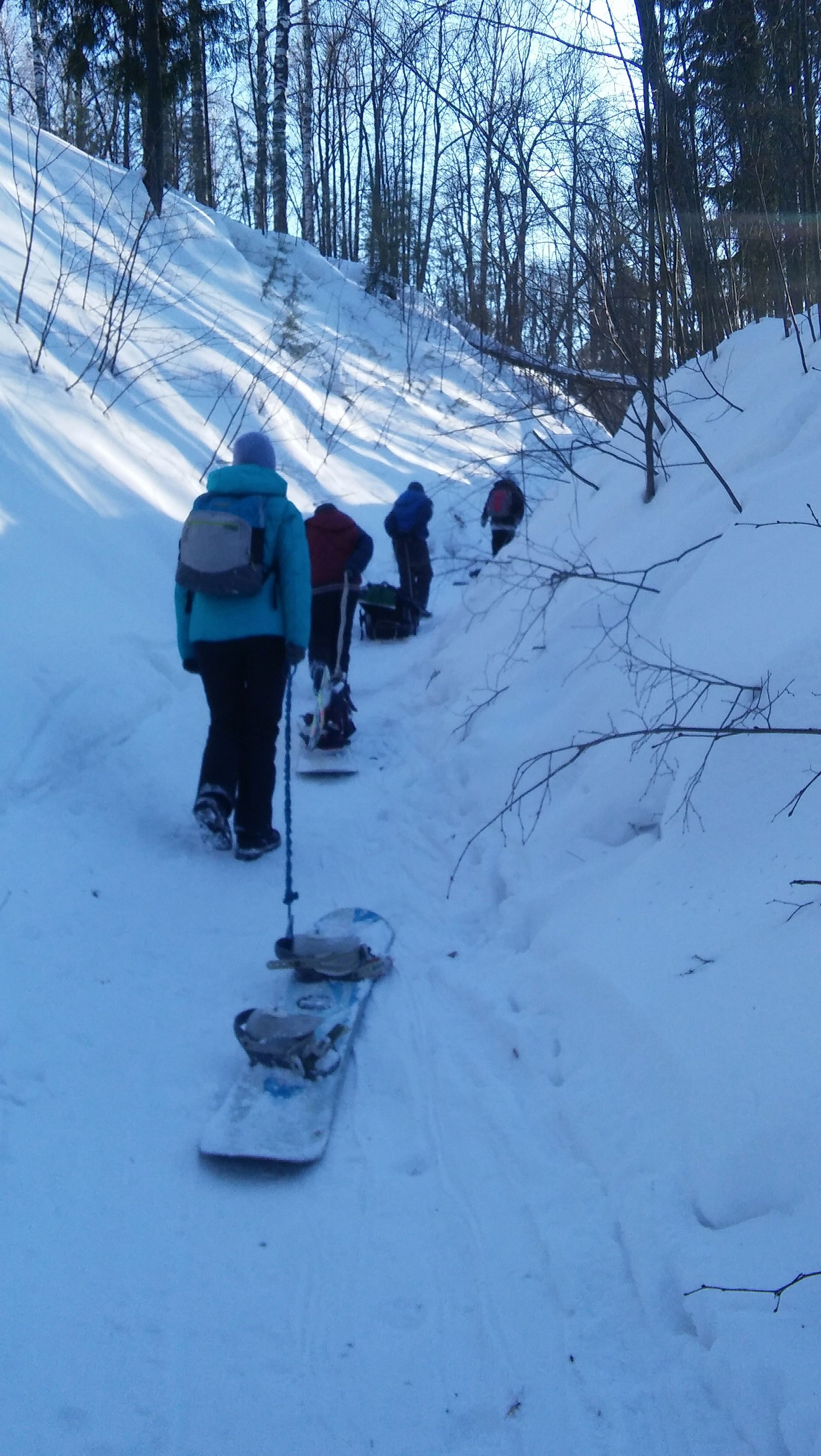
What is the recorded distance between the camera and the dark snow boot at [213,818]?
4633 millimetres

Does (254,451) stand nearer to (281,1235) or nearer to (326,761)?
(326,761)

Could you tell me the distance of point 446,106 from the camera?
4.79 m

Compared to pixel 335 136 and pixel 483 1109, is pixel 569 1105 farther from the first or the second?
pixel 335 136

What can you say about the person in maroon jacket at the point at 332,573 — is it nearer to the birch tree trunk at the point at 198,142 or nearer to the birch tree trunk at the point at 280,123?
the birch tree trunk at the point at 198,142

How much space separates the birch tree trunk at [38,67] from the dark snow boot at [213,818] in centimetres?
1193

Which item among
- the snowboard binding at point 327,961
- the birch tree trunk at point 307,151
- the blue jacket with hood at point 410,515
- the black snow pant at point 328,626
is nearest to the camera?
the snowboard binding at point 327,961

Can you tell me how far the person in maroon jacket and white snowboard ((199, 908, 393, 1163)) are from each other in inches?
156

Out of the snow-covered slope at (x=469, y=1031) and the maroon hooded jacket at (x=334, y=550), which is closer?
the snow-covered slope at (x=469, y=1031)

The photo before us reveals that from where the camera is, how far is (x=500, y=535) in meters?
12.4

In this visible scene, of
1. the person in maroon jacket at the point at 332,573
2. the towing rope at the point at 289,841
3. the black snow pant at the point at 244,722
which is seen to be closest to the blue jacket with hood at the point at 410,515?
the person in maroon jacket at the point at 332,573

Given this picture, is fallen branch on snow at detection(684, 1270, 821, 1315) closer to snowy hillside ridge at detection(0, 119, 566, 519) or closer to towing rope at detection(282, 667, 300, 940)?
towing rope at detection(282, 667, 300, 940)

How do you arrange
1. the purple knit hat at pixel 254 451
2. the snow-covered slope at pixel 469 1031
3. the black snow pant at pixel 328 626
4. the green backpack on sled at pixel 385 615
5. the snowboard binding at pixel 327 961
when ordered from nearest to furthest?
the snow-covered slope at pixel 469 1031, the snowboard binding at pixel 327 961, the purple knit hat at pixel 254 451, the black snow pant at pixel 328 626, the green backpack on sled at pixel 385 615

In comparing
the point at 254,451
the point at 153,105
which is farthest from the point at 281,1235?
the point at 153,105

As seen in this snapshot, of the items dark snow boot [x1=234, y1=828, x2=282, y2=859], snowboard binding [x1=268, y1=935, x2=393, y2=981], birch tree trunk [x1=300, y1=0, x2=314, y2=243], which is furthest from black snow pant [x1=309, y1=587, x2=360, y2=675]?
birch tree trunk [x1=300, y1=0, x2=314, y2=243]
